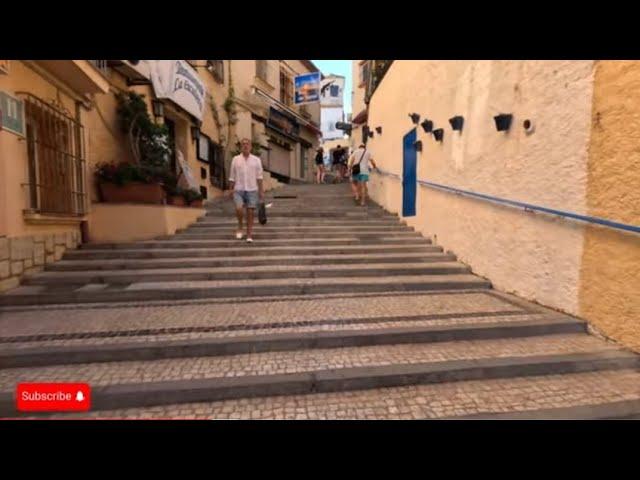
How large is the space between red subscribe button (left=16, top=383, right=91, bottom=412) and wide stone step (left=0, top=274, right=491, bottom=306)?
1.70m

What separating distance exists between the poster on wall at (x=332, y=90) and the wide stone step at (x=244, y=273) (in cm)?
1618

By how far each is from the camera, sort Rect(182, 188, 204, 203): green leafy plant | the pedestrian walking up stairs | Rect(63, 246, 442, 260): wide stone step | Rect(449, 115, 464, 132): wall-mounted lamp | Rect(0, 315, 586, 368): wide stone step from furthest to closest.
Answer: Rect(182, 188, 204, 203): green leafy plant
Rect(449, 115, 464, 132): wall-mounted lamp
Rect(63, 246, 442, 260): wide stone step
Rect(0, 315, 586, 368): wide stone step
the pedestrian walking up stairs

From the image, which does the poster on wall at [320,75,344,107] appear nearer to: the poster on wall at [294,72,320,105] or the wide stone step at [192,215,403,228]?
the poster on wall at [294,72,320,105]

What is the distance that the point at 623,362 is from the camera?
274cm

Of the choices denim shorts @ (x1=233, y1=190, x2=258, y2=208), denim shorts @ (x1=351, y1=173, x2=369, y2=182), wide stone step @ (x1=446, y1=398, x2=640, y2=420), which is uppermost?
denim shorts @ (x1=351, y1=173, x2=369, y2=182)

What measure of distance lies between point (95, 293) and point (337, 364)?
3.13 meters

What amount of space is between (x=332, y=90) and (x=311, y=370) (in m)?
18.9

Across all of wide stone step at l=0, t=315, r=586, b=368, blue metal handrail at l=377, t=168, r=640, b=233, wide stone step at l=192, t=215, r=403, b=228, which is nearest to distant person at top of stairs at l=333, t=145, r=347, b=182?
wide stone step at l=192, t=215, r=403, b=228

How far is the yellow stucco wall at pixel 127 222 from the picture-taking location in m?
5.63

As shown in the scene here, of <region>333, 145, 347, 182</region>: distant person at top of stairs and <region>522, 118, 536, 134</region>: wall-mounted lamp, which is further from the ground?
<region>333, 145, 347, 182</region>: distant person at top of stairs

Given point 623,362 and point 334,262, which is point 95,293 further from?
point 623,362

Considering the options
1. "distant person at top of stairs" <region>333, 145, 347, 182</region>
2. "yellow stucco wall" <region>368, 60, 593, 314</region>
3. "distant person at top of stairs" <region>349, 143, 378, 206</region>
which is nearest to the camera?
"yellow stucco wall" <region>368, 60, 593, 314</region>

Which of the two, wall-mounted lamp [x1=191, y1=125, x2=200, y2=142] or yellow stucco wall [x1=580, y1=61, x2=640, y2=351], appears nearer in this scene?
yellow stucco wall [x1=580, y1=61, x2=640, y2=351]

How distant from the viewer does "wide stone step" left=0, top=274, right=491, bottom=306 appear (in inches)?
154
